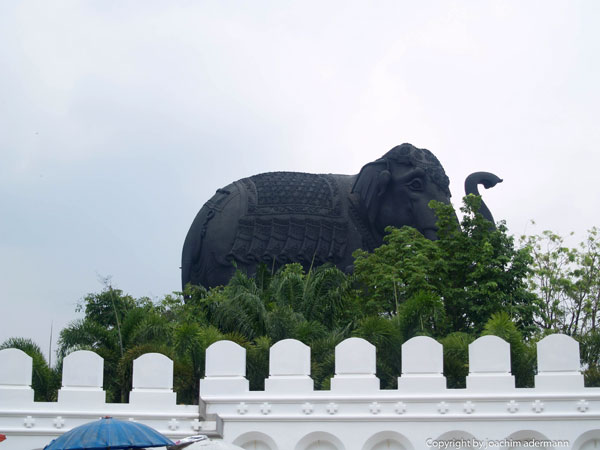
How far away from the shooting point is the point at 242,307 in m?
16.4

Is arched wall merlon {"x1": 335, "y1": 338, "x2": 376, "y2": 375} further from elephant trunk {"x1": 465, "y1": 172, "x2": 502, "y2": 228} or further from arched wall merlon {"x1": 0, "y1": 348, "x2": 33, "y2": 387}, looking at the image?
elephant trunk {"x1": 465, "y1": 172, "x2": 502, "y2": 228}

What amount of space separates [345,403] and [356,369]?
0.39 metres

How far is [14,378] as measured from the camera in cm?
1124

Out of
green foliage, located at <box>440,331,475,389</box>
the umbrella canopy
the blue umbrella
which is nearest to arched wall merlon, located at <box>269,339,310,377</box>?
the umbrella canopy

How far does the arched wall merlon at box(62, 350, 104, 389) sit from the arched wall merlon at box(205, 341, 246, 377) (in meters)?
1.24

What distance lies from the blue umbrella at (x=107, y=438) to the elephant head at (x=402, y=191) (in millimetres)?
16978

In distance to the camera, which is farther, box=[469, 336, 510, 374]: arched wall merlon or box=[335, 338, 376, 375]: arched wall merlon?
box=[335, 338, 376, 375]: arched wall merlon

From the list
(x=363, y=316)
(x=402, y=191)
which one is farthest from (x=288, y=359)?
(x=402, y=191)

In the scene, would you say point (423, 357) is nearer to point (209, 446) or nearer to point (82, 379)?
point (209, 446)

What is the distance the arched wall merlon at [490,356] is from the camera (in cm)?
1087

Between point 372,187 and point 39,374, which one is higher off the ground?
point 372,187

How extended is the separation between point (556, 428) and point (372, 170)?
15.4 meters

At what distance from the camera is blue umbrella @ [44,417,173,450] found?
847 centimetres

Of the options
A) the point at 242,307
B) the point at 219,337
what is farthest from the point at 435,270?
the point at 219,337
